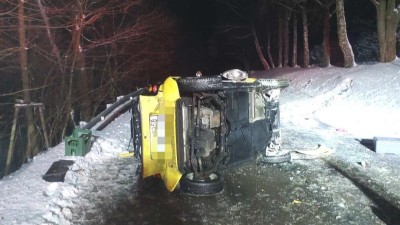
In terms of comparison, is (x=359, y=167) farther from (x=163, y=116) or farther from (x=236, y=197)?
(x=163, y=116)

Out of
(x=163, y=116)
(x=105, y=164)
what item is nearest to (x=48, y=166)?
(x=105, y=164)

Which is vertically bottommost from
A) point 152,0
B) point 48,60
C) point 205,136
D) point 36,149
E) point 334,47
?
point 36,149

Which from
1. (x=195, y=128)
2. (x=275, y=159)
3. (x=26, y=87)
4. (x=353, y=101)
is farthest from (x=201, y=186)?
(x=26, y=87)

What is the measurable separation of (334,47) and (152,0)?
14185 millimetres

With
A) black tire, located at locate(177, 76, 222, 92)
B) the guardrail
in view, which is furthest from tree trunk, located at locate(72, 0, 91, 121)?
→ black tire, located at locate(177, 76, 222, 92)

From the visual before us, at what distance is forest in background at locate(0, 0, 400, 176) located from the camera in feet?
50.3

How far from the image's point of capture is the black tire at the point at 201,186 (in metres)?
5.71

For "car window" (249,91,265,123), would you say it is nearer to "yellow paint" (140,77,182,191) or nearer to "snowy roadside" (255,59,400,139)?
"yellow paint" (140,77,182,191)

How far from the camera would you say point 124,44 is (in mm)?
23078

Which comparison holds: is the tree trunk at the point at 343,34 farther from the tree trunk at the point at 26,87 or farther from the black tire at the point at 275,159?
the tree trunk at the point at 26,87

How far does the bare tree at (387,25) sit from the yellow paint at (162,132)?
536 inches

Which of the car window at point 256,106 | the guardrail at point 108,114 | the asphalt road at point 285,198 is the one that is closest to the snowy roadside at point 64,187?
the asphalt road at point 285,198

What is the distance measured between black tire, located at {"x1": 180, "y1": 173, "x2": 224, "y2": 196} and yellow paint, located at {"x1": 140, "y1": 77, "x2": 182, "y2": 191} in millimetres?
303

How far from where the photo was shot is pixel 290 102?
1486cm
